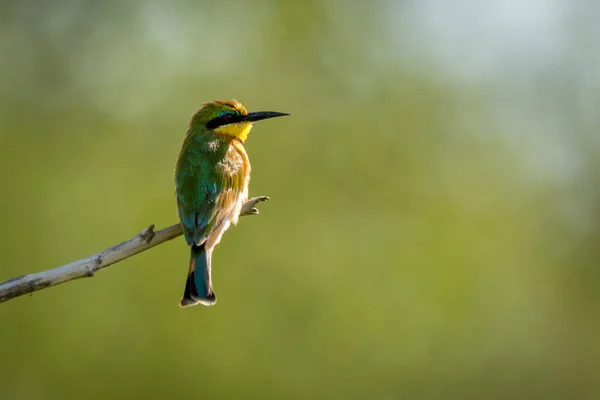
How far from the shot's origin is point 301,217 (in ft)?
29.5

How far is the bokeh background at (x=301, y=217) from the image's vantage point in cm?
848

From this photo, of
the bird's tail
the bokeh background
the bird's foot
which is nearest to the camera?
the bird's foot

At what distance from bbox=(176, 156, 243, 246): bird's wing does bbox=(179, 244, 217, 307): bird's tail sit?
0.09 metres

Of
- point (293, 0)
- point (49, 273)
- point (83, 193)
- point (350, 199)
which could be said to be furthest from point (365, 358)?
point (49, 273)

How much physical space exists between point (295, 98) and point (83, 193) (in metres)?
2.36

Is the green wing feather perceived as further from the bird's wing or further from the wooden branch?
the wooden branch

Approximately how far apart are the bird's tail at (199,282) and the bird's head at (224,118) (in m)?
0.98

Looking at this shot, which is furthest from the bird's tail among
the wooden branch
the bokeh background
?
the bokeh background

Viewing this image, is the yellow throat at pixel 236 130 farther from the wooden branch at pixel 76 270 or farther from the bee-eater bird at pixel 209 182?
the wooden branch at pixel 76 270

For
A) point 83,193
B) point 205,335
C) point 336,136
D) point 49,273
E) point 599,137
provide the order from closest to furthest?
point 49,273
point 205,335
point 83,193
point 336,136
point 599,137

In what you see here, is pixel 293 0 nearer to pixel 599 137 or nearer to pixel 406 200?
pixel 406 200

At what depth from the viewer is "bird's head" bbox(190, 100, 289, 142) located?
5.42 meters

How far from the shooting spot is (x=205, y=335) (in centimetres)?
845

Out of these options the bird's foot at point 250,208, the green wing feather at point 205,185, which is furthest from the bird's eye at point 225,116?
the bird's foot at point 250,208
